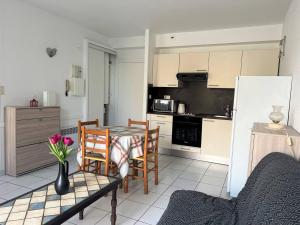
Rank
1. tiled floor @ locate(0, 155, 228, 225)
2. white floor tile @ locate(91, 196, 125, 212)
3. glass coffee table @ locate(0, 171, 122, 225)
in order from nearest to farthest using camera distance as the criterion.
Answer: glass coffee table @ locate(0, 171, 122, 225) → tiled floor @ locate(0, 155, 228, 225) → white floor tile @ locate(91, 196, 125, 212)

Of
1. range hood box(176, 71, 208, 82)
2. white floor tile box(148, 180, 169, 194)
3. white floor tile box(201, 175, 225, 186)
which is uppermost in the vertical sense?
range hood box(176, 71, 208, 82)

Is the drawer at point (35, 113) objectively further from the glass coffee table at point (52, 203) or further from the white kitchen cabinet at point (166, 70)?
the white kitchen cabinet at point (166, 70)

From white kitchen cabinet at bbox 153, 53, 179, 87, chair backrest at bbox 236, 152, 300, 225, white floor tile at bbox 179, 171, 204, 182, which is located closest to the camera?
chair backrest at bbox 236, 152, 300, 225

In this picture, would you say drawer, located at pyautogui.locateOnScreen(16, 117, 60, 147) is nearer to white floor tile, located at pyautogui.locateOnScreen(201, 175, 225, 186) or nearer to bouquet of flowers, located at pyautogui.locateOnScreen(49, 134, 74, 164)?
bouquet of flowers, located at pyautogui.locateOnScreen(49, 134, 74, 164)

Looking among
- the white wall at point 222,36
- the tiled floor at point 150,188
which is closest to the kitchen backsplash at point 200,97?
the white wall at point 222,36

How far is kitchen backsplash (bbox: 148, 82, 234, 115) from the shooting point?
14.3ft

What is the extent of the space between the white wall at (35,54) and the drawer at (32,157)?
293 mm

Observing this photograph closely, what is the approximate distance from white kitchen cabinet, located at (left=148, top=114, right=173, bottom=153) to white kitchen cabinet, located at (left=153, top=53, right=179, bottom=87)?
2.39 ft

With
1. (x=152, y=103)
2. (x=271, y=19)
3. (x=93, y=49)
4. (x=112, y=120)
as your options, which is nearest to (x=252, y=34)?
(x=271, y=19)

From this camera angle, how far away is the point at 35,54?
11.1ft

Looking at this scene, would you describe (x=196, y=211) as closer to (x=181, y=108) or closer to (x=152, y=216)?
(x=152, y=216)

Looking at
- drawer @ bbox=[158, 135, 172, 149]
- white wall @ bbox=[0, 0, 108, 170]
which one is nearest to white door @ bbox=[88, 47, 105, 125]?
white wall @ bbox=[0, 0, 108, 170]

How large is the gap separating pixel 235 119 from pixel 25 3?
347cm

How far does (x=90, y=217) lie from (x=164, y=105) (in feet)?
9.38
